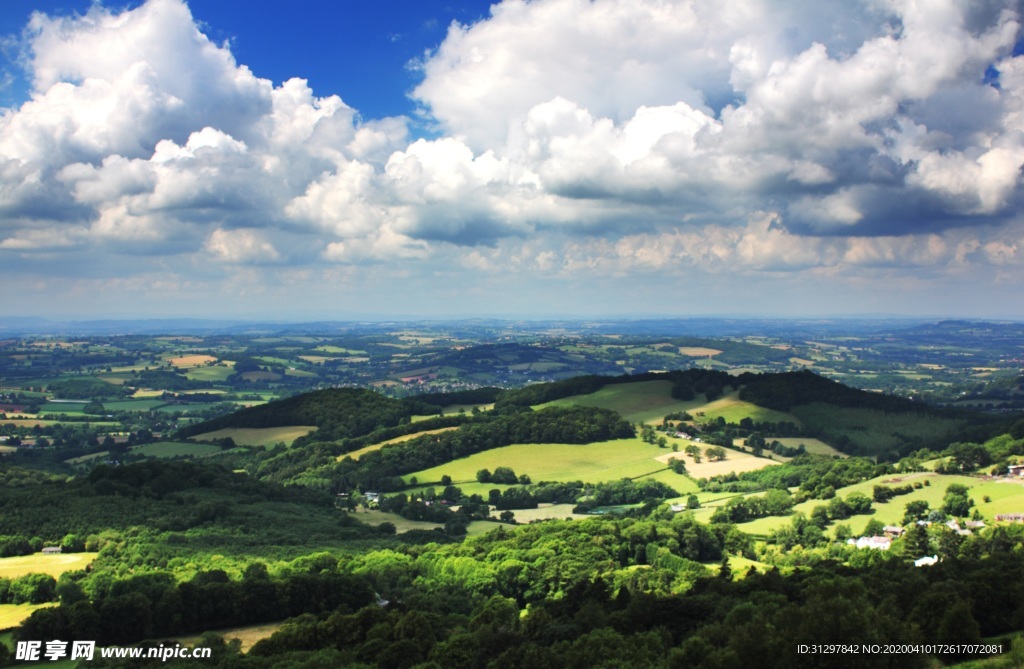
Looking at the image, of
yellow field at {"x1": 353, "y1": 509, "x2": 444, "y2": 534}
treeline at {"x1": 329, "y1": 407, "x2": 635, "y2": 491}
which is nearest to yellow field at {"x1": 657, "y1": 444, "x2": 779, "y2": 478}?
treeline at {"x1": 329, "y1": 407, "x2": 635, "y2": 491}

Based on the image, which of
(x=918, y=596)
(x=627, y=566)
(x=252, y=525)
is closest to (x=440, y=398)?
(x=252, y=525)

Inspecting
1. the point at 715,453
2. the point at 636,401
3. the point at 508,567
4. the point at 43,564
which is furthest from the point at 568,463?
the point at 43,564

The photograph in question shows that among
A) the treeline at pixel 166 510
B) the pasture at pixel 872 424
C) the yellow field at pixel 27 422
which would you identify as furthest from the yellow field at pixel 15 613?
the yellow field at pixel 27 422

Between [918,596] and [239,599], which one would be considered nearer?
[918,596]

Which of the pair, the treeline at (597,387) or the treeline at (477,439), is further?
the treeline at (597,387)

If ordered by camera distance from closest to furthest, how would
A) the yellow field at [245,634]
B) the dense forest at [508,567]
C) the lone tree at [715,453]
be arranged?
the dense forest at [508,567], the yellow field at [245,634], the lone tree at [715,453]

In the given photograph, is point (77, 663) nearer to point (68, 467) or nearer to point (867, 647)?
point (867, 647)

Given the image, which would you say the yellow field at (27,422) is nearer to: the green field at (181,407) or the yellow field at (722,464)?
the green field at (181,407)

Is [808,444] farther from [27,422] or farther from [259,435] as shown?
[27,422]
